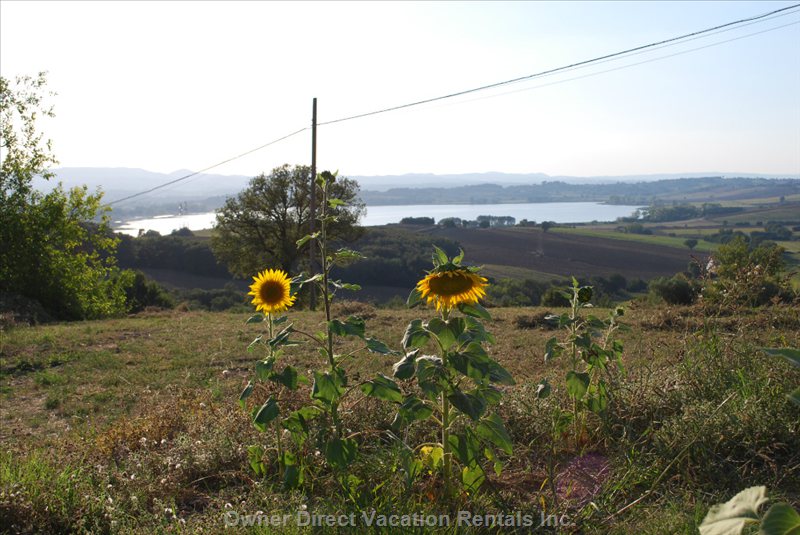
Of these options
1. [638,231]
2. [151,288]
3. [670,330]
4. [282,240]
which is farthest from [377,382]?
[638,231]

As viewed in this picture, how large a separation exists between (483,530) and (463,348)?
2.62ft

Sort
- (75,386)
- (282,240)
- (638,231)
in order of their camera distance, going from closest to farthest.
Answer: (75,386) → (282,240) → (638,231)

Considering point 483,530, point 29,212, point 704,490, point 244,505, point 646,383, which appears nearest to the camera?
point 483,530

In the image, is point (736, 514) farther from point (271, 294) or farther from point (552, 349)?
point (271, 294)

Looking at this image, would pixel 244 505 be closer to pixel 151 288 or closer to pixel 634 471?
pixel 634 471

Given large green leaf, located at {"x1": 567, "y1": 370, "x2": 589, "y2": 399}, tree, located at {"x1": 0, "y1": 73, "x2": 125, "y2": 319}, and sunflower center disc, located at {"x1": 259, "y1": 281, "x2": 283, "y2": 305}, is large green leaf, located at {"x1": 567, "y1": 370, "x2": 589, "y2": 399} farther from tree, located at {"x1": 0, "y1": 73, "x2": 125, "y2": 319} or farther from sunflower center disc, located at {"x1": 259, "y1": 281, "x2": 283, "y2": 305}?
tree, located at {"x1": 0, "y1": 73, "x2": 125, "y2": 319}

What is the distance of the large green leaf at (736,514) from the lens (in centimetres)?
123

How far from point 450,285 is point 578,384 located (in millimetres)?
1073

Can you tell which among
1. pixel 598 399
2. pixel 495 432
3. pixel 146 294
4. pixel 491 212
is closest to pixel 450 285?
pixel 495 432

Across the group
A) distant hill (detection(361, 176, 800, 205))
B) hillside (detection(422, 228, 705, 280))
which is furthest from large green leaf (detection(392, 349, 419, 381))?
distant hill (detection(361, 176, 800, 205))

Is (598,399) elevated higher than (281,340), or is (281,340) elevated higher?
(281,340)

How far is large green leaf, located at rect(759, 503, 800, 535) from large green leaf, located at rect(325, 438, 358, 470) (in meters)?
1.74

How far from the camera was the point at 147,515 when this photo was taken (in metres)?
2.69

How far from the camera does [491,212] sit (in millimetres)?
82688
